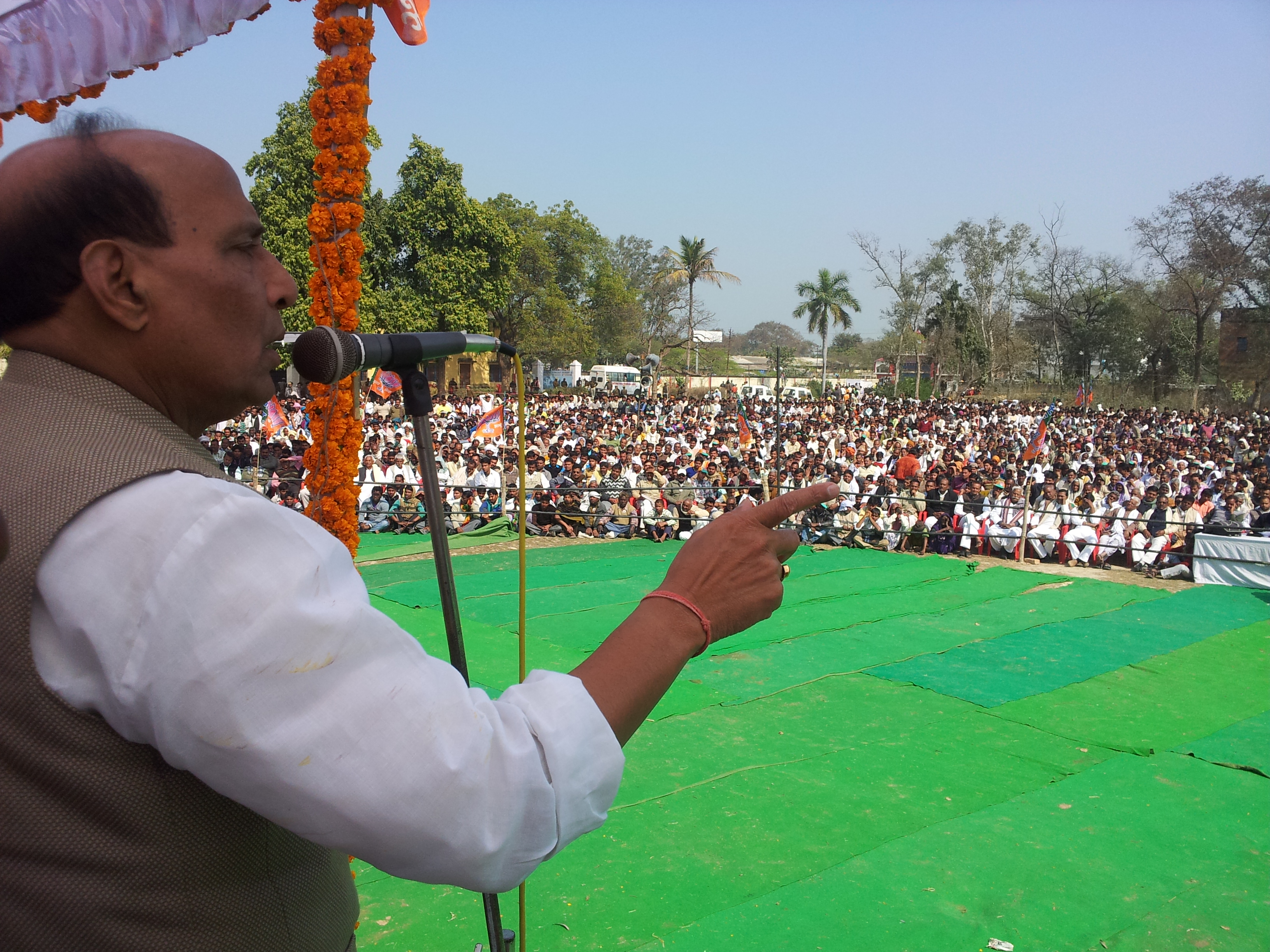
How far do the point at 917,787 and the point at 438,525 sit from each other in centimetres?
382

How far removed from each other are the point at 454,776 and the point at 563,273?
34.3m

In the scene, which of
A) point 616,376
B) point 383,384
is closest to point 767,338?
point 616,376

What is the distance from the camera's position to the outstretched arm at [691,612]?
0.82 metres

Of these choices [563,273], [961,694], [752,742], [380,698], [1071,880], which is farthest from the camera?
[563,273]

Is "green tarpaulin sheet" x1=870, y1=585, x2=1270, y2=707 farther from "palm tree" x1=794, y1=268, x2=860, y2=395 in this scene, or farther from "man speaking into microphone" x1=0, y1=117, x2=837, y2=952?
"palm tree" x1=794, y1=268, x2=860, y2=395

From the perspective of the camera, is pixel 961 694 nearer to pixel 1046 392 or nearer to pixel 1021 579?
pixel 1021 579

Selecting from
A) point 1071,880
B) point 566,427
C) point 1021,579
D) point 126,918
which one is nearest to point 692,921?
point 1071,880

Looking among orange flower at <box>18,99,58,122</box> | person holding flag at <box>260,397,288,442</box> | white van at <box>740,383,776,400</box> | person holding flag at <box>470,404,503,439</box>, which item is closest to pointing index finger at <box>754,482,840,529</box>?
orange flower at <box>18,99,58,122</box>

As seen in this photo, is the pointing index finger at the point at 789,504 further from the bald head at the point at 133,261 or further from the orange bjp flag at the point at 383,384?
the orange bjp flag at the point at 383,384

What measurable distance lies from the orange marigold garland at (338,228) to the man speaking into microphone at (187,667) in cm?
411

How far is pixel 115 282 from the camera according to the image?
80 centimetres

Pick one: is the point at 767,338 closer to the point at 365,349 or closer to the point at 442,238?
the point at 442,238

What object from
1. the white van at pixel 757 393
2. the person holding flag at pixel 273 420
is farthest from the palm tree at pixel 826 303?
the person holding flag at pixel 273 420

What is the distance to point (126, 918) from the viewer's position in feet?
2.40
